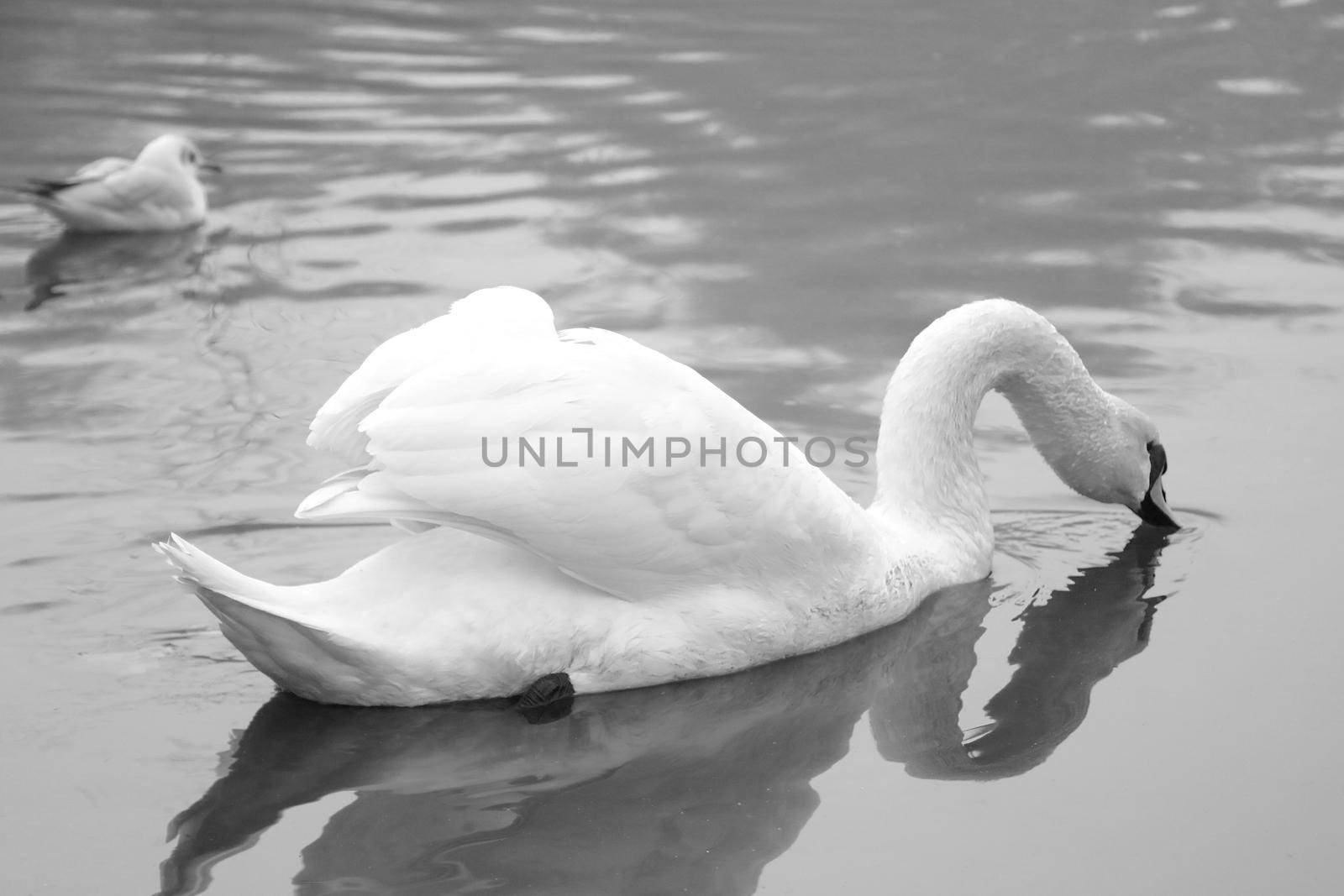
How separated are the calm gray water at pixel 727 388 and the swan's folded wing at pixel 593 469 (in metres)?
0.52

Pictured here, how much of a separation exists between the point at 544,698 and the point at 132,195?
6298mm

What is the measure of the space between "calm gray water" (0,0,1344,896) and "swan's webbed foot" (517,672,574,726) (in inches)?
2.6

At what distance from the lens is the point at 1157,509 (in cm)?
668

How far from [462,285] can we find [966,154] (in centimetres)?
423

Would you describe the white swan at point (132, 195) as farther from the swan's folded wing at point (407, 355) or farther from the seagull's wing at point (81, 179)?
the swan's folded wing at point (407, 355)

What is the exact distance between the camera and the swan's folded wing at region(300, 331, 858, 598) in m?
5.04

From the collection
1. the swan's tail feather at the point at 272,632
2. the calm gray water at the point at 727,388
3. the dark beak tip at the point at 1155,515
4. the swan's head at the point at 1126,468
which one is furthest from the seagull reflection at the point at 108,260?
the dark beak tip at the point at 1155,515

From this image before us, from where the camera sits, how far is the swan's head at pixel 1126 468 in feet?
21.5

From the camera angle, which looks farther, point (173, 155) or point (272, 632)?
point (173, 155)

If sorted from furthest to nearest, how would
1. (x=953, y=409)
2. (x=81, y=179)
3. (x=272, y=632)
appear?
(x=81, y=179) → (x=953, y=409) → (x=272, y=632)

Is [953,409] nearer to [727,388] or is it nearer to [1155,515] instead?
[1155,515]

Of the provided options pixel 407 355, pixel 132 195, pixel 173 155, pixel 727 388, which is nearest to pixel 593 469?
pixel 407 355

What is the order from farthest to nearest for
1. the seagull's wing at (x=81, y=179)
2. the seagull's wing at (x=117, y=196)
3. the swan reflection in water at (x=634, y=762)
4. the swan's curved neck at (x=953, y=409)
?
the seagull's wing at (x=117, y=196) → the seagull's wing at (x=81, y=179) → the swan's curved neck at (x=953, y=409) → the swan reflection in water at (x=634, y=762)

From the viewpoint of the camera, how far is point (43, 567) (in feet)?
19.8
